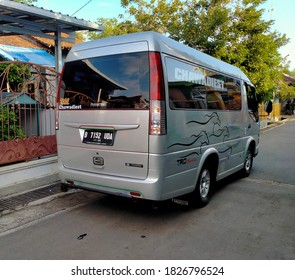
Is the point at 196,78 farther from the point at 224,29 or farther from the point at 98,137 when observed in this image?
the point at 224,29

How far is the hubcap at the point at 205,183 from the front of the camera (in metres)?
4.94

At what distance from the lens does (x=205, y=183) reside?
16.6ft

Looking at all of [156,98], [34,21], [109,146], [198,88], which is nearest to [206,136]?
[198,88]

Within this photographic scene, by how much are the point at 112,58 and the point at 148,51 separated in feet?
1.89

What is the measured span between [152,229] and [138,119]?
1496mm

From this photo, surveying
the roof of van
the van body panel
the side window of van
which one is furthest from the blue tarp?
the side window of van

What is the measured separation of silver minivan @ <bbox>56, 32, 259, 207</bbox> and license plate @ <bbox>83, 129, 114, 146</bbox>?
0.04 feet

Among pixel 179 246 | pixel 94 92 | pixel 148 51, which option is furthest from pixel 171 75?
pixel 179 246

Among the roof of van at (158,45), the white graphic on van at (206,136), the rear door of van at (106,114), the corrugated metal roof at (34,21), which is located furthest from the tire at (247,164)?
the corrugated metal roof at (34,21)

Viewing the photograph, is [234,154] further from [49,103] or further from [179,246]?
[49,103]

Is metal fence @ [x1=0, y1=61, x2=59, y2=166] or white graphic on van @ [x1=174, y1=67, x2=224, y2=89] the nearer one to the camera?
white graphic on van @ [x1=174, y1=67, x2=224, y2=89]

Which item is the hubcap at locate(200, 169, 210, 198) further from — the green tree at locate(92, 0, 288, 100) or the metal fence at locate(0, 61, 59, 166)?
the green tree at locate(92, 0, 288, 100)

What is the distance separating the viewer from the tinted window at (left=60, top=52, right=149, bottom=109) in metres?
3.87

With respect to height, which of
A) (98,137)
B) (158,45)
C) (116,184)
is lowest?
(116,184)
